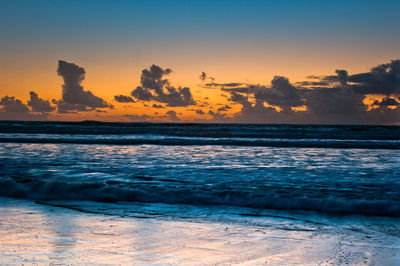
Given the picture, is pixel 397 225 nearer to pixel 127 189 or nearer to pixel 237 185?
pixel 237 185

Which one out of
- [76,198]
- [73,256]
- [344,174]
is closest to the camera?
[73,256]

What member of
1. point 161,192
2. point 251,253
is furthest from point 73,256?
point 161,192

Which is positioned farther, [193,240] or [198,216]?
[198,216]

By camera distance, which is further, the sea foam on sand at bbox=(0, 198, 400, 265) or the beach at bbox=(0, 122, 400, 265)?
the beach at bbox=(0, 122, 400, 265)

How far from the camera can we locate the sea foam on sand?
11.2ft

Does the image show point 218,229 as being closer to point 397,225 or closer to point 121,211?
point 121,211

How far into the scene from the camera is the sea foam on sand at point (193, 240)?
3.41 meters

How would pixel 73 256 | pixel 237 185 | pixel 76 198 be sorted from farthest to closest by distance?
pixel 237 185
pixel 76 198
pixel 73 256

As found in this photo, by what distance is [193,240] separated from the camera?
158 inches

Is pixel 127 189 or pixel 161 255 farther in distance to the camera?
pixel 127 189

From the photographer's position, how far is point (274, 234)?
428cm

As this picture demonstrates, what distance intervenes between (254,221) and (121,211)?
6.96 feet

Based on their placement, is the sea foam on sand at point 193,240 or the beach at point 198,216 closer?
the sea foam on sand at point 193,240

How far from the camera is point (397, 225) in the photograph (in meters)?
4.80
